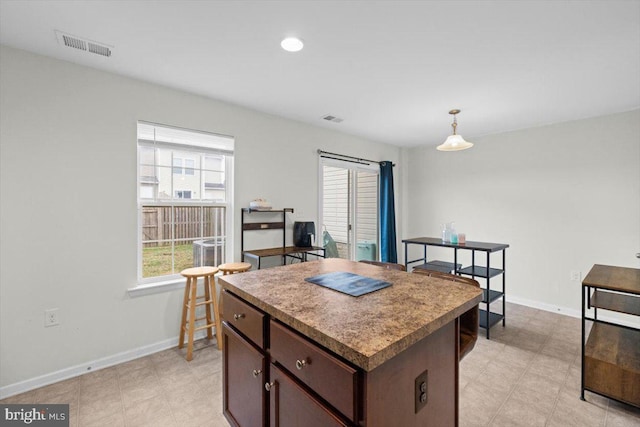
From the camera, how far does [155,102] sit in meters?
2.72

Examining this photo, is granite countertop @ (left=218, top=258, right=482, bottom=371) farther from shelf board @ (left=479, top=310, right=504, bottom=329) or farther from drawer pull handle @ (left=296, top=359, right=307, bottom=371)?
shelf board @ (left=479, top=310, right=504, bottom=329)

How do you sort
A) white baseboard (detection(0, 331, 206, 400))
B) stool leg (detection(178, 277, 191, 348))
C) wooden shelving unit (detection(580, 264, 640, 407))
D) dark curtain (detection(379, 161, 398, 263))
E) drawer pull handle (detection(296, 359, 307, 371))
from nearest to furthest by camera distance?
1. drawer pull handle (detection(296, 359, 307, 371))
2. wooden shelving unit (detection(580, 264, 640, 407))
3. white baseboard (detection(0, 331, 206, 400))
4. stool leg (detection(178, 277, 191, 348))
5. dark curtain (detection(379, 161, 398, 263))

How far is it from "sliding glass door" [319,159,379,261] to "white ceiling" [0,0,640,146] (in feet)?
4.43

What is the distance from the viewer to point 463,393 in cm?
217

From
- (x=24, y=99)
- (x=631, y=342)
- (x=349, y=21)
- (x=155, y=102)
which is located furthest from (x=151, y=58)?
(x=631, y=342)

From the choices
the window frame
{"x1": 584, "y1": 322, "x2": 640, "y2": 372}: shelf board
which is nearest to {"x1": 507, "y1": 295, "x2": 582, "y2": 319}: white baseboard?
{"x1": 584, "y1": 322, "x2": 640, "y2": 372}: shelf board

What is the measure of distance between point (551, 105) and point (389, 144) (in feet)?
7.85

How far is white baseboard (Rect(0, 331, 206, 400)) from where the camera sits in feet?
6.94

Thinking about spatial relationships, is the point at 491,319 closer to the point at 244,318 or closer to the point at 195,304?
the point at 244,318

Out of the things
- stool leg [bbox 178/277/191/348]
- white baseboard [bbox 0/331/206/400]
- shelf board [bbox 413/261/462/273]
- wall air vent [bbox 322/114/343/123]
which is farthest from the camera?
wall air vent [bbox 322/114/343/123]

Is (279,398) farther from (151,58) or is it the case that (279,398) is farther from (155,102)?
(155,102)

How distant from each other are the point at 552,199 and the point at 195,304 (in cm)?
451

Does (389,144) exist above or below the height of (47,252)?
above

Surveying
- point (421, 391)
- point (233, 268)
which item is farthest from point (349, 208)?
point (421, 391)
